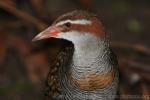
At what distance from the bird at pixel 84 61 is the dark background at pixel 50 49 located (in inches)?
42.2

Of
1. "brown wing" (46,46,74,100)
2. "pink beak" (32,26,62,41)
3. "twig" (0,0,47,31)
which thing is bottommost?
"brown wing" (46,46,74,100)

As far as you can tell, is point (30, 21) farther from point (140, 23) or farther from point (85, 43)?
point (85, 43)

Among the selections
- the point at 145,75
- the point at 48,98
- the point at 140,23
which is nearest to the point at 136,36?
the point at 140,23

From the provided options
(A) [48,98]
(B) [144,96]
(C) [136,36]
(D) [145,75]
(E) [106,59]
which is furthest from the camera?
(C) [136,36]

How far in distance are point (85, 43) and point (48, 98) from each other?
0.91 m

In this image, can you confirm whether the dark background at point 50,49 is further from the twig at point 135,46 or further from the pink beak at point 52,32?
the pink beak at point 52,32

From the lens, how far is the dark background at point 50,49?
4.82 metres

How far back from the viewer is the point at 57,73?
3.81 metres

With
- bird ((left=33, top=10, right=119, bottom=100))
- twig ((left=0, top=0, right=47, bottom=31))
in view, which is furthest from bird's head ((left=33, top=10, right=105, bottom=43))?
twig ((left=0, top=0, right=47, bottom=31))

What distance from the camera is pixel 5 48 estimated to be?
5066 millimetres

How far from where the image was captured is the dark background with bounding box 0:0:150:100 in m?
4.82

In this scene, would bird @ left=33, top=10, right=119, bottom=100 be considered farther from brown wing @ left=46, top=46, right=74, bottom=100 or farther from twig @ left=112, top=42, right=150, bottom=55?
twig @ left=112, top=42, right=150, bottom=55

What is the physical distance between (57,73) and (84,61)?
620 mm

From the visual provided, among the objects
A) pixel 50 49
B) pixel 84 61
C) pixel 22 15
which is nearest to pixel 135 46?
pixel 50 49
